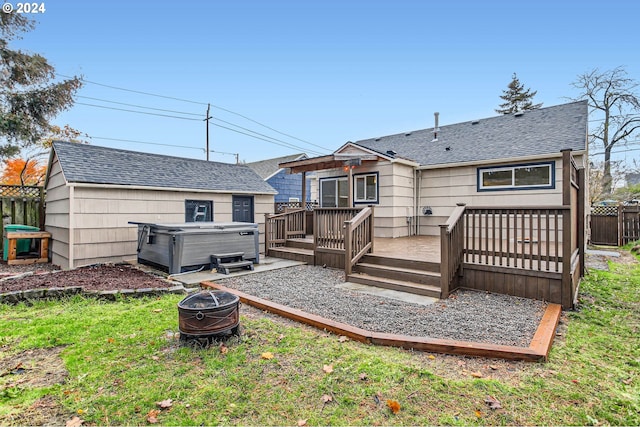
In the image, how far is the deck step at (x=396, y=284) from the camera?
489 centimetres

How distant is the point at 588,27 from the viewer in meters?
10.4

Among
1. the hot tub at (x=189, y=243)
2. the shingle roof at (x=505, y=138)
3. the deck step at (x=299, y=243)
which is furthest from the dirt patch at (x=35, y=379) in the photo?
the shingle roof at (x=505, y=138)

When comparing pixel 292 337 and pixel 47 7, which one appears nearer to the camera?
pixel 292 337

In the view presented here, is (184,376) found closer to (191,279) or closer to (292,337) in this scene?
(292,337)

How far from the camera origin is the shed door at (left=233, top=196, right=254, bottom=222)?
10.1 meters

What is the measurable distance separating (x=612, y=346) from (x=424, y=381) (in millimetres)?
2218

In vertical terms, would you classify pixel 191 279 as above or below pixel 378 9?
below

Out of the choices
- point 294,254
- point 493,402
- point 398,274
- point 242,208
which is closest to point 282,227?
point 294,254

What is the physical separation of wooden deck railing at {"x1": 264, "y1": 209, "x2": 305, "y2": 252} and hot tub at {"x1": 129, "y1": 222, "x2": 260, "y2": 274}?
1352 millimetres

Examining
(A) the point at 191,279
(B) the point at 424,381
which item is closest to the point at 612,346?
(B) the point at 424,381

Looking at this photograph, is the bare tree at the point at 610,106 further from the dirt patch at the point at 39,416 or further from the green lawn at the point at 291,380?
the dirt patch at the point at 39,416

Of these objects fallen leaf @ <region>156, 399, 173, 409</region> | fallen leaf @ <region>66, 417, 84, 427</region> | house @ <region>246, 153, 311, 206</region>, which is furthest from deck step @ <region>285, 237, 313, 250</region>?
house @ <region>246, 153, 311, 206</region>

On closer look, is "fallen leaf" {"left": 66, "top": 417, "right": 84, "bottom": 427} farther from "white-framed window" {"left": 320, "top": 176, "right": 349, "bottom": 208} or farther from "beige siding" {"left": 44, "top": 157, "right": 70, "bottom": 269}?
"white-framed window" {"left": 320, "top": 176, "right": 349, "bottom": 208}

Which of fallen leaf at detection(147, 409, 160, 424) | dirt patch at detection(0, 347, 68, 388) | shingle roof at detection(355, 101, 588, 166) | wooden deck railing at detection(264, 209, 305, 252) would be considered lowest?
dirt patch at detection(0, 347, 68, 388)
